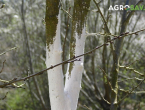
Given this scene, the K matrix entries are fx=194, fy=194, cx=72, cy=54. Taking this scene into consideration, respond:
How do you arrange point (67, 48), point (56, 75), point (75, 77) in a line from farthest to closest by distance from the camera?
point (67, 48), point (75, 77), point (56, 75)

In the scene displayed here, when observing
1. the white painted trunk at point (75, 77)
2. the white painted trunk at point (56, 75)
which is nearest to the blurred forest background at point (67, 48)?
the white painted trunk at point (75, 77)

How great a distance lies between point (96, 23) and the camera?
4598mm

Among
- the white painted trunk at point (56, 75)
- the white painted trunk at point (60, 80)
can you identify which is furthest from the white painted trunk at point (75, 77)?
the white painted trunk at point (56, 75)

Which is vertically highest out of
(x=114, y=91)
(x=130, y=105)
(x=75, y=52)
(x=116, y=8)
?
(x=116, y=8)

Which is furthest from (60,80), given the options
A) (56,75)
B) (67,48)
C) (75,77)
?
(67,48)

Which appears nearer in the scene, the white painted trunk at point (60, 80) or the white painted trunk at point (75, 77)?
the white painted trunk at point (60, 80)

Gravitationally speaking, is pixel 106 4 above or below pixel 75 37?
above

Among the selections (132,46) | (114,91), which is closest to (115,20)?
(132,46)

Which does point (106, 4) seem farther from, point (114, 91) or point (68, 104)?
point (68, 104)

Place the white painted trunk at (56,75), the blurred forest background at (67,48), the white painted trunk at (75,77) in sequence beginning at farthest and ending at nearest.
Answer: the blurred forest background at (67,48) → the white painted trunk at (75,77) → the white painted trunk at (56,75)

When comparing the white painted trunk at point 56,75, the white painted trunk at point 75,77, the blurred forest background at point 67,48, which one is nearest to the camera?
the white painted trunk at point 56,75

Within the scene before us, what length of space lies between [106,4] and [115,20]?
463mm

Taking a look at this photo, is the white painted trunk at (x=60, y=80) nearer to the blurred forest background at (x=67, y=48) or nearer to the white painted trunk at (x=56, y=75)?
the white painted trunk at (x=56, y=75)

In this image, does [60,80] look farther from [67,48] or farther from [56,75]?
[67,48]
